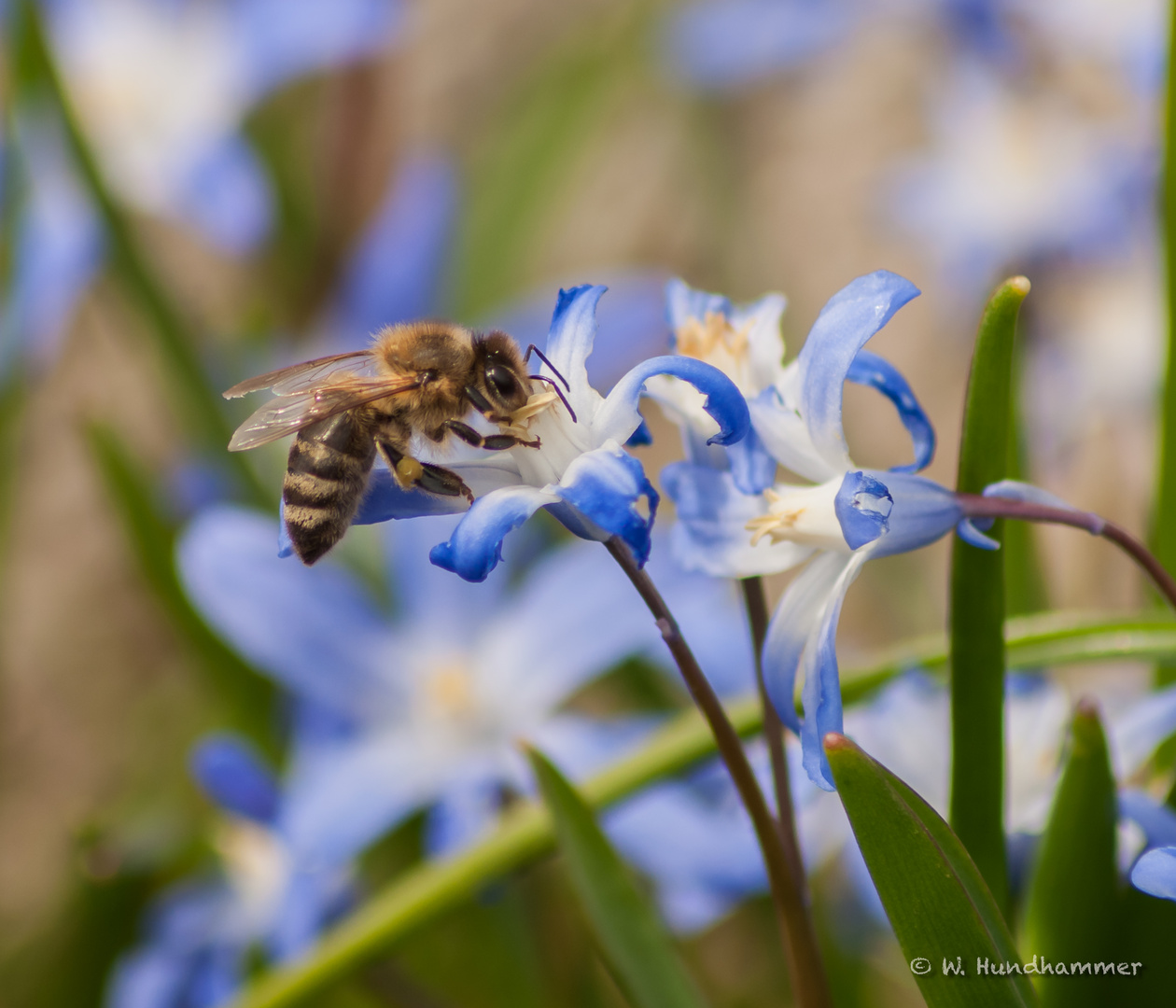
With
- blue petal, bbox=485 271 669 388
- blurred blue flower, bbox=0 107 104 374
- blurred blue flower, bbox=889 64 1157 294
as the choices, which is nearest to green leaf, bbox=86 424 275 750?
blurred blue flower, bbox=0 107 104 374

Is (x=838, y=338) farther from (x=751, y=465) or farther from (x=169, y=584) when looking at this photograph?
(x=169, y=584)

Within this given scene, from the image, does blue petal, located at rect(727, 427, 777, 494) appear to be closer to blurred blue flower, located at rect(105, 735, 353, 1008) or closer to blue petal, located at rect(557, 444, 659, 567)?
blue petal, located at rect(557, 444, 659, 567)

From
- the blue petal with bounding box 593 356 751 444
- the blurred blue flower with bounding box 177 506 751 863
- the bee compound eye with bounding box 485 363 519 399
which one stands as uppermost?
the blue petal with bounding box 593 356 751 444

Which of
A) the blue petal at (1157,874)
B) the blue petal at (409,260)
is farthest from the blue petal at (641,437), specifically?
the blue petal at (409,260)

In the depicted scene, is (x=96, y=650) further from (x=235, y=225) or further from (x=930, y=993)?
(x=930, y=993)

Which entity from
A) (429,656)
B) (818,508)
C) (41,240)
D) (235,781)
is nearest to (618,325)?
(429,656)

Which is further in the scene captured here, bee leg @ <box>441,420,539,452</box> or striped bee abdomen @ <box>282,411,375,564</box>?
striped bee abdomen @ <box>282,411,375,564</box>

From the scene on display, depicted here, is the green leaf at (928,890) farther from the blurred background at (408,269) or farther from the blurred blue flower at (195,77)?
the blurred blue flower at (195,77)
